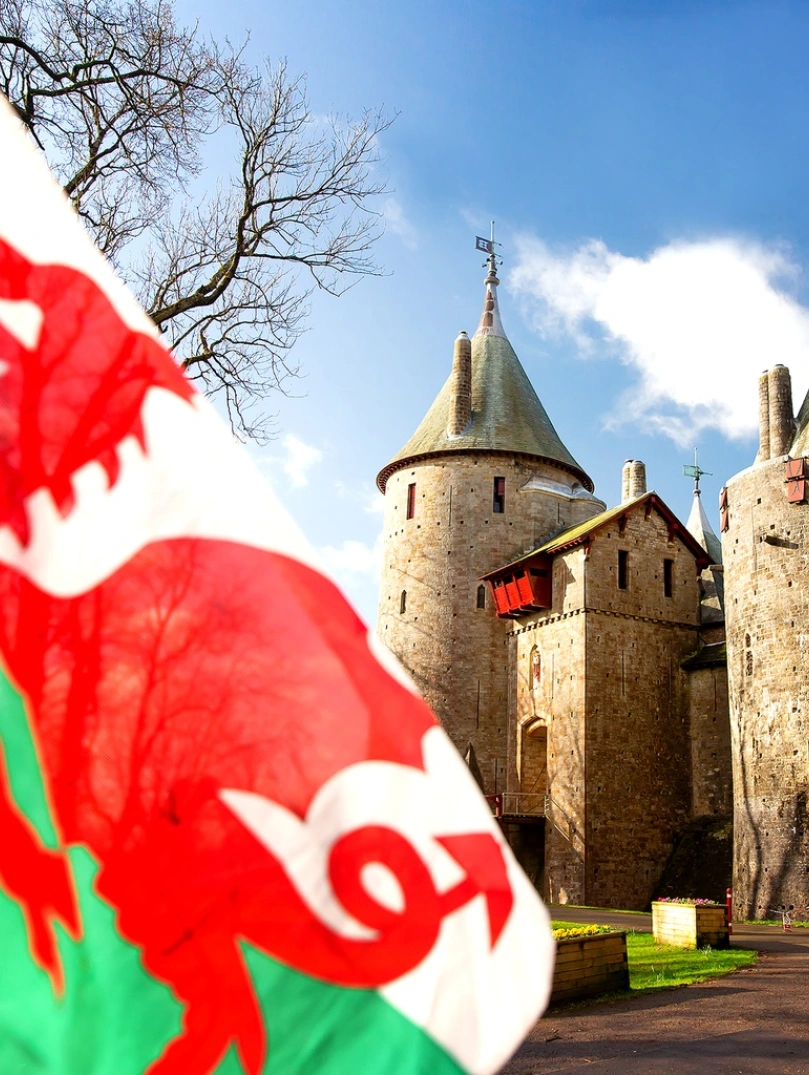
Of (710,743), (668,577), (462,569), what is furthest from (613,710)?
(462,569)

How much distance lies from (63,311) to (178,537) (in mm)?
659

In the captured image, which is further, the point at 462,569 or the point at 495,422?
the point at 495,422

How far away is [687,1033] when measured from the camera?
29.9ft

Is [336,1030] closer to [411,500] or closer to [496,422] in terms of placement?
[411,500]

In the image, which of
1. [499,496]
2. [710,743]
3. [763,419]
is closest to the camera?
[763,419]

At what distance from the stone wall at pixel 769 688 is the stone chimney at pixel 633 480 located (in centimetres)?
1282

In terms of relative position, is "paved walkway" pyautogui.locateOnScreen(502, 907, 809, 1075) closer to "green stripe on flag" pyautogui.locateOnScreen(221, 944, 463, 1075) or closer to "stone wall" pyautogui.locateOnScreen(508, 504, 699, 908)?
"green stripe on flag" pyautogui.locateOnScreen(221, 944, 463, 1075)

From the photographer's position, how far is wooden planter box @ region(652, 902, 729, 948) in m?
15.0

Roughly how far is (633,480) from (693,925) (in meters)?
25.8

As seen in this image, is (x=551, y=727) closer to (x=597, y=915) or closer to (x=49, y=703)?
(x=597, y=915)

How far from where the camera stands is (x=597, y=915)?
2283 cm

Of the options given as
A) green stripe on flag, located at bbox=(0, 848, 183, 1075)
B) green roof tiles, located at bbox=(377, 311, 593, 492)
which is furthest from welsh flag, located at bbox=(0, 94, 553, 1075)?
green roof tiles, located at bbox=(377, 311, 593, 492)

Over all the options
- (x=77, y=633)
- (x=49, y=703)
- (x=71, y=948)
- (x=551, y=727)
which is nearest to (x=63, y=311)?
(x=77, y=633)

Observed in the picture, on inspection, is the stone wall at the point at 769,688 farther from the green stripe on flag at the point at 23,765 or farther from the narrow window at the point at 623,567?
the green stripe on flag at the point at 23,765
